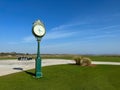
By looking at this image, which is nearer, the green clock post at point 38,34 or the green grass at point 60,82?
the green grass at point 60,82

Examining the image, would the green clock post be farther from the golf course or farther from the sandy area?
the sandy area

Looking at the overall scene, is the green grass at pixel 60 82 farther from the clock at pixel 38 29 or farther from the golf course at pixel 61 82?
the clock at pixel 38 29

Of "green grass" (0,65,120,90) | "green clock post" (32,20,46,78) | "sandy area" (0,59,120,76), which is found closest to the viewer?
"green grass" (0,65,120,90)

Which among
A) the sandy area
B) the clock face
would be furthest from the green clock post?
the sandy area

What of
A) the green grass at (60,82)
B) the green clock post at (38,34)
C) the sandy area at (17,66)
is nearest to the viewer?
the green grass at (60,82)

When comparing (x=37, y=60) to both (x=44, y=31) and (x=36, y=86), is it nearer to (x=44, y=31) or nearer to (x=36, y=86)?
(x=44, y=31)

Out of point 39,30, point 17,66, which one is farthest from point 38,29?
point 17,66

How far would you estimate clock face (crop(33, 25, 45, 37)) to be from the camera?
11.8m

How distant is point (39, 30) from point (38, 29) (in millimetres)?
91

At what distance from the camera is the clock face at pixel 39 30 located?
11766 mm

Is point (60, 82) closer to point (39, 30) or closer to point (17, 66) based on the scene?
point (39, 30)

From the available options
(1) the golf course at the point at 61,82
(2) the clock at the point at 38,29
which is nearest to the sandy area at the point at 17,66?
(1) the golf course at the point at 61,82

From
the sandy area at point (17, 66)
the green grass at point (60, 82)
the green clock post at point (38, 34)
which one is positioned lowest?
the green grass at point (60, 82)

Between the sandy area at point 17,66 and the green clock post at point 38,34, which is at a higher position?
the green clock post at point 38,34
